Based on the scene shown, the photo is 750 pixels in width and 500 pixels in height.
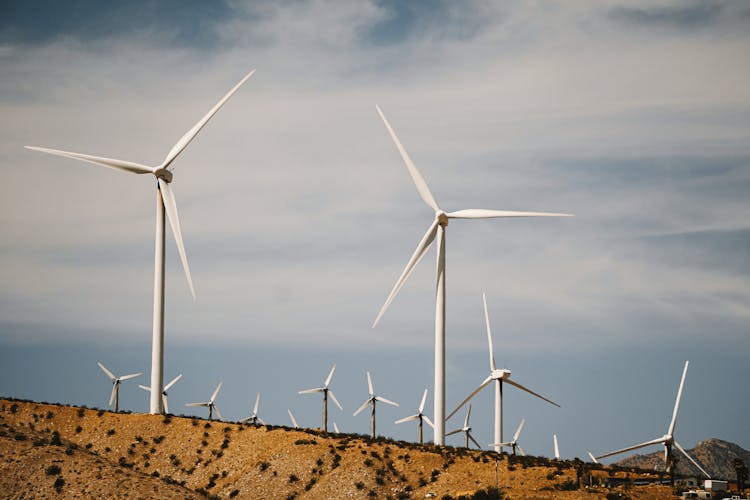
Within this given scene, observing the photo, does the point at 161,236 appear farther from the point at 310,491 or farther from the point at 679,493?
the point at 679,493

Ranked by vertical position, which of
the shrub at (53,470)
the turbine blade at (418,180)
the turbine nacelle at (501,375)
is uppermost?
the turbine blade at (418,180)

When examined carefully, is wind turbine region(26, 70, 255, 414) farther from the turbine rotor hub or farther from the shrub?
the shrub

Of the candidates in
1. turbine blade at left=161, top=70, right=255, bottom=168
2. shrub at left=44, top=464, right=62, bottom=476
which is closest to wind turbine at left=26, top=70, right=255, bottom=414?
turbine blade at left=161, top=70, right=255, bottom=168

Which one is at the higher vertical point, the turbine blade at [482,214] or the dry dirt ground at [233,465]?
the turbine blade at [482,214]

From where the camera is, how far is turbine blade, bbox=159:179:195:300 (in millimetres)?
88375

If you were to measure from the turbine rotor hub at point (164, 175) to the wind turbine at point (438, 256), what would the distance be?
2364cm

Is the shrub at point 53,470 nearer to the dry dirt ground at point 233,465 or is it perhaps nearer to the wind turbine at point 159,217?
the dry dirt ground at point 233,465

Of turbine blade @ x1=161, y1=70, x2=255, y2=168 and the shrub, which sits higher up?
turbine blade @ x1=161, y1=70, x2=255, y2=168

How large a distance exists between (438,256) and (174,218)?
2730 cm

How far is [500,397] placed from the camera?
118 m

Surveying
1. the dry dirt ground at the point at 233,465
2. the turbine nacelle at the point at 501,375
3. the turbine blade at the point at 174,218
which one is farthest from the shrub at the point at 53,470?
the turbine nacelle at the point at 501,375

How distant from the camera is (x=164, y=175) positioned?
335 ft

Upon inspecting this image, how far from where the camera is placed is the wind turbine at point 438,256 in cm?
9631

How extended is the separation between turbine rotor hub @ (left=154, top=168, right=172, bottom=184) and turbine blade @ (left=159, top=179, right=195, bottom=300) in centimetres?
38
